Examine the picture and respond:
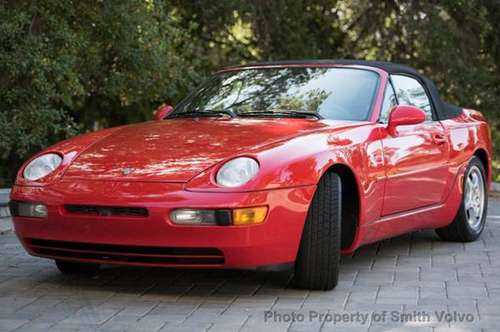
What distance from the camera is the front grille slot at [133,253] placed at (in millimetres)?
5176

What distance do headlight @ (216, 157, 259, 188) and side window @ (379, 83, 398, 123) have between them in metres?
1.43

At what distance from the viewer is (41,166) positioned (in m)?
5.68

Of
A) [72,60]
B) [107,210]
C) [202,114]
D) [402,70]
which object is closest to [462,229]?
[402,70]

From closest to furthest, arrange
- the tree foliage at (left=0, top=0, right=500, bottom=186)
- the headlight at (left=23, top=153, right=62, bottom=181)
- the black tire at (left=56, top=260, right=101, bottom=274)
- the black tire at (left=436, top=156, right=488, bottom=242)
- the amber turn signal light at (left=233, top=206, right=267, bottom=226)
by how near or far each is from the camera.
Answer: the amber turn signal light at (left=233, top=206, right=267, bottom=226), the headlight at (left=23, top=153, right=62, bottom=181), the black tire at (left=56, top=260, right=101, bottom=274), the black tire at (left=436, top=156, right=488, bottom=242), the tree foliage at (left=0, top=0, right=500, bottom=186)

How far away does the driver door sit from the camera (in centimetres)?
619

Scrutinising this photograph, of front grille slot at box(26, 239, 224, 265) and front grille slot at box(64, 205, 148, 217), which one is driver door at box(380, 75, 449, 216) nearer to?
front grille slot at box(26, 239, 224, 265)

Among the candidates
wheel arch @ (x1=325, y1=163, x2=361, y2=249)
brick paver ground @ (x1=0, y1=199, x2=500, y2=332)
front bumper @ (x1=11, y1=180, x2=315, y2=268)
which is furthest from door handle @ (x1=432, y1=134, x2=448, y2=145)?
front bumper @ (x1=11, y1=180, x2=315, y2=268)

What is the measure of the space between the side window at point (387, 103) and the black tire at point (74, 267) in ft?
6.75

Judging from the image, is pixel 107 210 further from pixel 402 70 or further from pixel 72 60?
pixel 72 60

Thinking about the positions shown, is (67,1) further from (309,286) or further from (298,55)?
(309,286)

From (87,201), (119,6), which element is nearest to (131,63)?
(119,6)

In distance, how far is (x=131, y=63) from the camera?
11148 millimetres

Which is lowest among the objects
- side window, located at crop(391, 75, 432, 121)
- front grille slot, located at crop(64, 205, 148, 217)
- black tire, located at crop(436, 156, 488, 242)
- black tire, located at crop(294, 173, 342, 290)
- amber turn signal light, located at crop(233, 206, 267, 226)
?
black tire, located at crop(436, 156, 488, 242)

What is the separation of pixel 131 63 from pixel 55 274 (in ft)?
17.5
